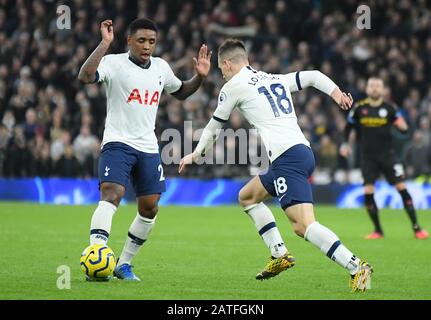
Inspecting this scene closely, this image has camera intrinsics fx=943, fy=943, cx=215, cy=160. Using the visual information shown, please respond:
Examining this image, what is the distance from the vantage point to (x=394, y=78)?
2439 cm

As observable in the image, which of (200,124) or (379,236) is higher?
(200,124)

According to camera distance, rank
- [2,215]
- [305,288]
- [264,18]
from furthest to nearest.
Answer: [264,18]
[2,215]
[305,288]

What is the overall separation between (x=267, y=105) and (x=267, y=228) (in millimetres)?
1415

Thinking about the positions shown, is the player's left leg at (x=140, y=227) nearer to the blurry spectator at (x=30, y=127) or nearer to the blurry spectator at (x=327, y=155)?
the blurry spectator at (x=327, y=155)

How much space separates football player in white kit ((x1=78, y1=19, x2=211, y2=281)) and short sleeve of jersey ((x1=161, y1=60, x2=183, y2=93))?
175 mm

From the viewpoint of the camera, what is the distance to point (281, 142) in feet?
29.1

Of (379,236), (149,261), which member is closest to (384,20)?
(379,236)

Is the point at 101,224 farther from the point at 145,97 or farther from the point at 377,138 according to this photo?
the point at 377,138

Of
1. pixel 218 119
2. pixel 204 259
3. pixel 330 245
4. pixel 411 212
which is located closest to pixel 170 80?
pixel 218 119

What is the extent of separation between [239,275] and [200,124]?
12411 millimetres

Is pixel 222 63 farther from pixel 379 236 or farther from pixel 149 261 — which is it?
pixel 379 236

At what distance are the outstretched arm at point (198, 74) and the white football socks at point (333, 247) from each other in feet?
7.69

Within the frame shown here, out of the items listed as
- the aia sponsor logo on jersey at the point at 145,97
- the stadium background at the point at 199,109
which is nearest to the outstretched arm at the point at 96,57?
the aia sponsor logo on jersey at the point at 145,97

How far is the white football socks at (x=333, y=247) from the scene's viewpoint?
843 centimetres
